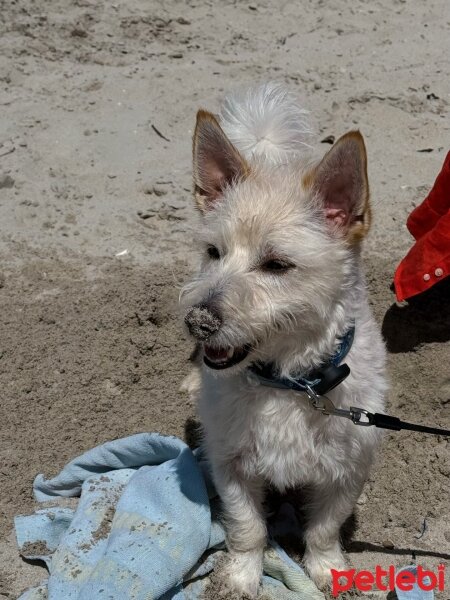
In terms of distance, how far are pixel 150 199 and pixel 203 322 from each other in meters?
2.85

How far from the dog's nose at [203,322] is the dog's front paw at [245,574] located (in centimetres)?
116

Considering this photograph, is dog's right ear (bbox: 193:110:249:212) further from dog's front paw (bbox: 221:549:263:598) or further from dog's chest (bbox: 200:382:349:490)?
dog's front paw (bbox: 221:549:263:598)

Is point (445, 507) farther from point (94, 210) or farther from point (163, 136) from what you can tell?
point (163, 136)

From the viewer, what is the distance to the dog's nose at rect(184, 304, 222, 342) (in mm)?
2283

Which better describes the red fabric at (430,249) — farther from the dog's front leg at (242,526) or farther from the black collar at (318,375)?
the dog's front leg at (242,526)

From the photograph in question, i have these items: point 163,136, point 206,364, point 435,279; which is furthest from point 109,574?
point 163,136

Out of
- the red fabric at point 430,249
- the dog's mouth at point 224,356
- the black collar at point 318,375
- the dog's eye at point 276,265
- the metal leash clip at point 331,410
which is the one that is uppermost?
the dog's eye at point 276,265

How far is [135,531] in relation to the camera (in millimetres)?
2887

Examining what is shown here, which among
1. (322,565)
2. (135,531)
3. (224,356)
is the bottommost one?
(322,565)

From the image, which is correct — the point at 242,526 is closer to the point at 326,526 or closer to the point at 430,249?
the point at 326,526

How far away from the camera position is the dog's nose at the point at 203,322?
89.9 inches

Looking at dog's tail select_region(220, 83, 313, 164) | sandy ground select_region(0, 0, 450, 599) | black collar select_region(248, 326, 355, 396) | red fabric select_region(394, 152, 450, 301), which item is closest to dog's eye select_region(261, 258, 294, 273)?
black collar select_region(248, 326, 355, 396)

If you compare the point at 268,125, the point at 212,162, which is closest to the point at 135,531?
the point at 212,162

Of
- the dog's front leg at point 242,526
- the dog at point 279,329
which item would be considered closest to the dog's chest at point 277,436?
the dog at point 279,329
